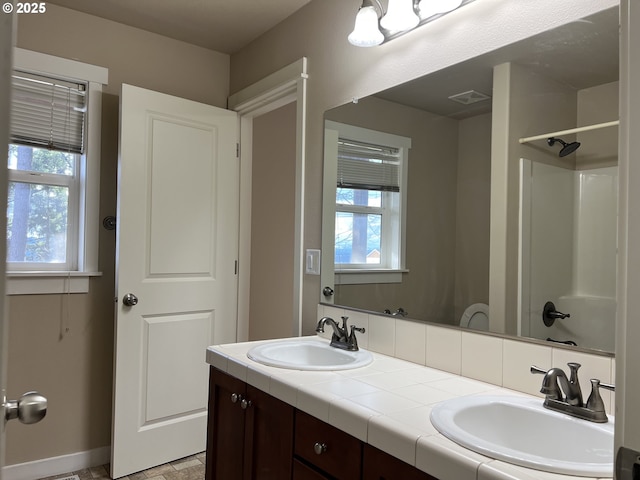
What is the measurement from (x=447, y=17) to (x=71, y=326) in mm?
2289

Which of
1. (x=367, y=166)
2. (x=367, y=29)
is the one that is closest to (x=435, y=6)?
(x=367, y=29)

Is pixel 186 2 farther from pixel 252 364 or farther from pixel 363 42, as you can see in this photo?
pixel 252 364

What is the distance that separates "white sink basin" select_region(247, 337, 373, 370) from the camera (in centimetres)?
171

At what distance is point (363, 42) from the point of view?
5.87ft

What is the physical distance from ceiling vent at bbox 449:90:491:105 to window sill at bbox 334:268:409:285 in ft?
2.11

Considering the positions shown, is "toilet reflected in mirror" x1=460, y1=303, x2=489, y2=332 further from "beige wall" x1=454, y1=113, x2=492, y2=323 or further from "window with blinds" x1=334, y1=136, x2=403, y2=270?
"window with blinds" x1=334, y1=136, x2=403, y2=270

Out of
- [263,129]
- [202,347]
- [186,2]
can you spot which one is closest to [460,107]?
[186,2]

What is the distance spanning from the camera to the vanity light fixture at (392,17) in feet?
5.20

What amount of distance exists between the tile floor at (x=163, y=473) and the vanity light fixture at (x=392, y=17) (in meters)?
2.22

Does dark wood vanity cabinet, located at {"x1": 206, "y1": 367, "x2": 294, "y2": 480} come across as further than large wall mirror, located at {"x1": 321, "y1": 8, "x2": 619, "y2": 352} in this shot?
Yes

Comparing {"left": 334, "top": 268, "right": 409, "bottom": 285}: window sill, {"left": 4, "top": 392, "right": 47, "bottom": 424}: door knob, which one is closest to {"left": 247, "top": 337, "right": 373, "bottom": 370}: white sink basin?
{"left": 334, "top": 268, "right": 409, "bottom": 285}: window sill

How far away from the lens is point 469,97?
1.54 meters

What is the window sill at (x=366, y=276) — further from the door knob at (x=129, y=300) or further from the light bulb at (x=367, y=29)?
the door knob at (x=129, y=300)

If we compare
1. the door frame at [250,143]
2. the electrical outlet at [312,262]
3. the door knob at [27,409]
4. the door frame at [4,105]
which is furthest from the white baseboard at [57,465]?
the door frame at [4,105]
